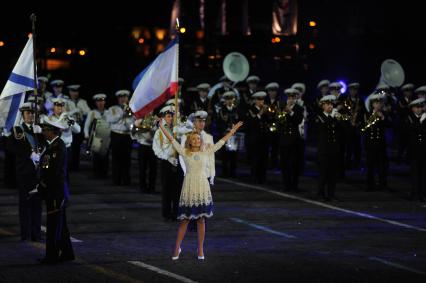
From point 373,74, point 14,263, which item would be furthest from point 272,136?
point 373,74

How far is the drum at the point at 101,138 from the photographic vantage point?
22.6 m

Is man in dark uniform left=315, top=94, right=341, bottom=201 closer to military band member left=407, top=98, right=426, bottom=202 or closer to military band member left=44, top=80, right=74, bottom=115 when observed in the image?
military band member left=407, top=98, right=426, bottom=202

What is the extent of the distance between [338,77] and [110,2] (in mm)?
9343

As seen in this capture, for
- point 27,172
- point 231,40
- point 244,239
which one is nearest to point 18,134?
point 27,172

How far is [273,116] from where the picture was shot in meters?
22.7

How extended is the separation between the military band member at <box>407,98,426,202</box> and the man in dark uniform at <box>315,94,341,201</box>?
1435 mm

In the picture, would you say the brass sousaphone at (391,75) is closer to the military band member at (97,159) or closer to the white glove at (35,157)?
the military band member at (97,159)

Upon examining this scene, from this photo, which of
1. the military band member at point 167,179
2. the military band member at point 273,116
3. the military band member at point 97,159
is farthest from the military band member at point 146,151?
the military band member at point 167,179

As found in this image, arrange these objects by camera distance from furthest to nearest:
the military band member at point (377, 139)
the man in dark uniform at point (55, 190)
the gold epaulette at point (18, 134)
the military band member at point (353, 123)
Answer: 1. the military band member at point (353, 123)
2. the military band member at point (377, 139)
3. the gold epaulette at point (18, 134)
4. the man in dark uniform at point (55, 190)

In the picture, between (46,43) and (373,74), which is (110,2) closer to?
(46,43)

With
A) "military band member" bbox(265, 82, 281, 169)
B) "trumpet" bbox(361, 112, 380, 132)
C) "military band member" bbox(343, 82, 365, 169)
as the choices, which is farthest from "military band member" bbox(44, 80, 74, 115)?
"trumpet" bbox(361, 112, 380, 132)

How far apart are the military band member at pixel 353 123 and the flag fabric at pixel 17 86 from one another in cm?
871

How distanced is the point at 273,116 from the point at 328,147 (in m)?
3.21

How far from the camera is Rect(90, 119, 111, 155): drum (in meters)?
22.6
